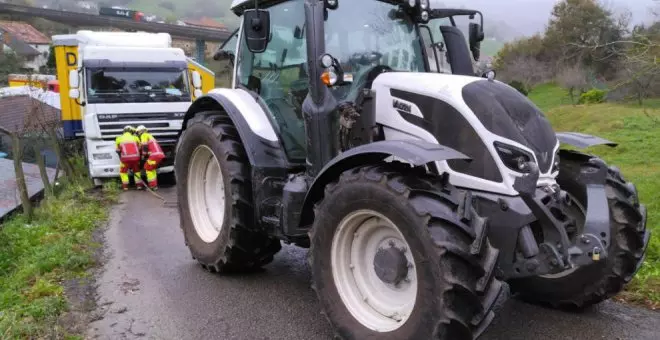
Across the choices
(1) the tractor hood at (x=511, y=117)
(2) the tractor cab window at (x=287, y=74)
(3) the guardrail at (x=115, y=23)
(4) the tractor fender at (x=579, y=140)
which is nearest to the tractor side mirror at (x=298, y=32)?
(2) the tractor cab window at (x=287, y=74)

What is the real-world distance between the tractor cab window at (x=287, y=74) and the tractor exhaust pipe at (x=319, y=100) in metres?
0.23

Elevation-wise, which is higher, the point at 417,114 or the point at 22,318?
the point at 417,114

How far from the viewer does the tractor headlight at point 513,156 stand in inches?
141

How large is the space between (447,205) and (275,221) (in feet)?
5.61

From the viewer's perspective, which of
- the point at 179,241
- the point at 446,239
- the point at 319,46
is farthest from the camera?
the point at 179,241

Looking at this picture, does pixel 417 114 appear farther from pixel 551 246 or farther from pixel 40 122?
pixel 40 122

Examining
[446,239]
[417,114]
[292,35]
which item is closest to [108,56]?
[292,35]

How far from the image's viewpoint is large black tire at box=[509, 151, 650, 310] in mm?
3982

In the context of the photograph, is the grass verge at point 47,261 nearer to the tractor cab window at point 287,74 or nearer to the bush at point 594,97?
the tractor cab window at point 287,74

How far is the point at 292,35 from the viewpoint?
4723 millimetres

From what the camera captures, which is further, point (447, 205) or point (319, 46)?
point (319, 46)

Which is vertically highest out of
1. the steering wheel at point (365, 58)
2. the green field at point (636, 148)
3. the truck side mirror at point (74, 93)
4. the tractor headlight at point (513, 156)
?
the truck side mirror at point (74, 93)

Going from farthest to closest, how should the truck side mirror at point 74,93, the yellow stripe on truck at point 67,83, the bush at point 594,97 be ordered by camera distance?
1. the bush at point 594,97
2. the yellow stripe on truck at point 67,83
3. the truck side mirror at point 74,93

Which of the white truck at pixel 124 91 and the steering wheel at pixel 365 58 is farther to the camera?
the white truck at pixel 124 91
